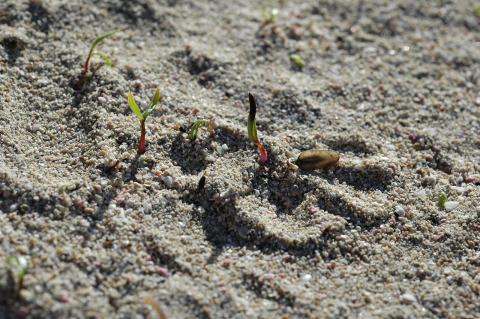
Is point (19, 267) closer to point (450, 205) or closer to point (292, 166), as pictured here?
point (292, 166)

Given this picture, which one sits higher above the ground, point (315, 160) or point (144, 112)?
point (144, 112)

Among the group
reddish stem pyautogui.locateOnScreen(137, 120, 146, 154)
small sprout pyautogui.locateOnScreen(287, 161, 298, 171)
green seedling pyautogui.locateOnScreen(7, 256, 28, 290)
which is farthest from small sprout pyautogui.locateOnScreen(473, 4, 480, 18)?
green seedling pyautogui.locateOnScreen(7, 256, 28, 290)

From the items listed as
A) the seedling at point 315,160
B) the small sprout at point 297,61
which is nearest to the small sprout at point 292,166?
the seedling at point 315,160

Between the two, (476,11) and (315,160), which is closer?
(315,160)

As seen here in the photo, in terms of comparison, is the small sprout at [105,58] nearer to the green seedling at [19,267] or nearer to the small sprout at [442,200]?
the green seedling at [19,267]

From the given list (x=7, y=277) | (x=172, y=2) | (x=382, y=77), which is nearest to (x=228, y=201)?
(x=7, y=277)

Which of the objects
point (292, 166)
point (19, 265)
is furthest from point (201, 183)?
point (19, 265)

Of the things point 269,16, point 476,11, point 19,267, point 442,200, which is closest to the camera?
point 19,267
